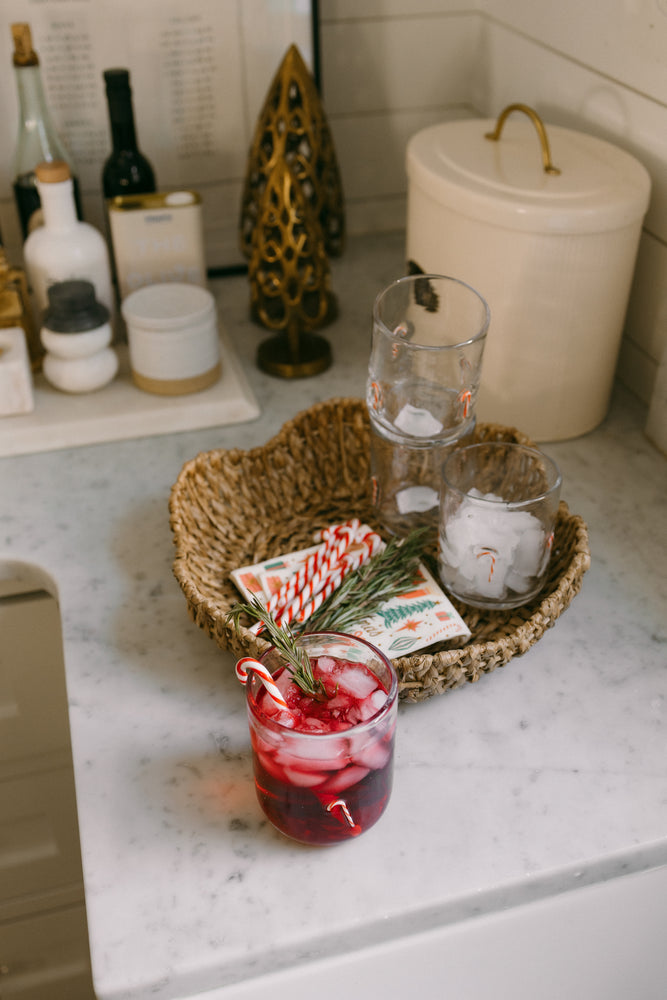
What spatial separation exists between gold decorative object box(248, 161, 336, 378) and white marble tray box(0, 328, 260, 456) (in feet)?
0.24

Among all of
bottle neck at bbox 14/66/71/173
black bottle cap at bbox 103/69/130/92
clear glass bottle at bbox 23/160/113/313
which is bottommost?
clear glass bottle at bbox 23/160/113/313

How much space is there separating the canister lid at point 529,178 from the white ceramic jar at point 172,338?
283 millimetres

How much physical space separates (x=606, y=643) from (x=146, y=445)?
531mm

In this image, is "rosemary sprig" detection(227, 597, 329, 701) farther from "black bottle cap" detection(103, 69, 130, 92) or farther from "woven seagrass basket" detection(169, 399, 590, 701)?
"black bottle cap" detection(103, 69, 130, 92)

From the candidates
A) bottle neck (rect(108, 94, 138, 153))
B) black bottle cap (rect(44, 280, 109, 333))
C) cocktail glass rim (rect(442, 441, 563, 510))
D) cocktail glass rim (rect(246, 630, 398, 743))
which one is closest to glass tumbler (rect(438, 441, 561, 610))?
cocktail glass rim (rect(442, 441, 563, 510))

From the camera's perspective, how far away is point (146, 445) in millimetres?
1022

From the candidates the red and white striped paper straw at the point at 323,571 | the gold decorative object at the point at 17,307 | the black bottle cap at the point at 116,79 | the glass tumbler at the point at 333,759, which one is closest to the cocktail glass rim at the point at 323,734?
the glass tumbler at the point at 333,759

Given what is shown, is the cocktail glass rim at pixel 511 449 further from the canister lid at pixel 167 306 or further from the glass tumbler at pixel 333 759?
the canister lid at pixel 167 306

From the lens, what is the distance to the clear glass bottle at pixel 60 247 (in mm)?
1039

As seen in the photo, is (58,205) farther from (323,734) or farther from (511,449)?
(323,734)

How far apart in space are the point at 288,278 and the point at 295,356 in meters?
0.10

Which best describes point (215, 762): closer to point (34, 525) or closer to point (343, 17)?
point (34, 525)

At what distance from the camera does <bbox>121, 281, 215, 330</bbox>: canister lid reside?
1.03 metres

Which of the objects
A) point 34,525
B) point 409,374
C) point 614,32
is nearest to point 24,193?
point 34,525
